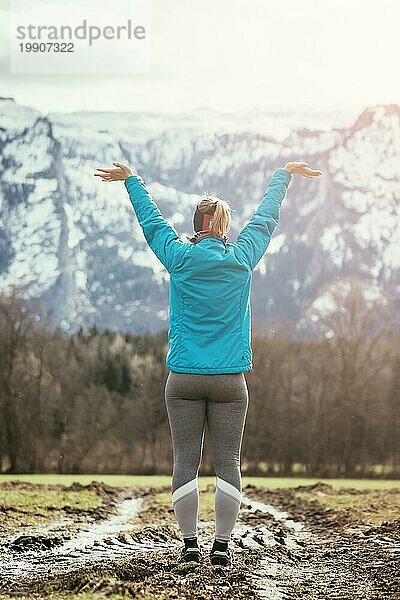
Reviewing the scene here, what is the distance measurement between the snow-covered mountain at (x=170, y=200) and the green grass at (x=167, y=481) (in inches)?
47.3

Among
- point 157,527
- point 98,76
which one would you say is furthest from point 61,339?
point 157,527

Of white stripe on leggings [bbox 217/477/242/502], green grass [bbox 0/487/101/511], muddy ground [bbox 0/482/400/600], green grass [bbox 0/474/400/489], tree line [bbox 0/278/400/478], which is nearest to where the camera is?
muddy ground [bbox 0/482/400/600]

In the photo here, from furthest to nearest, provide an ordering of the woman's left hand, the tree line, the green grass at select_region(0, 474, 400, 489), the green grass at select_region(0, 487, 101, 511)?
1. the tree line
2. the green grass at select_region(0, 474, 400, 489)
3. the green grass at select_region(0, 487, 101, 511)
4. the woman's left hand

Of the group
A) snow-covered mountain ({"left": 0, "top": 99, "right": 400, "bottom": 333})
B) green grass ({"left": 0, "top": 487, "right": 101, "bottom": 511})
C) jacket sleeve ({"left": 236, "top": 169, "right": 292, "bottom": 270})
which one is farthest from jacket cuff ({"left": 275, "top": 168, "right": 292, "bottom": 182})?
snow-covered mountain ({"left": 0, "top": 99, "right": 400, "bottom": 333})

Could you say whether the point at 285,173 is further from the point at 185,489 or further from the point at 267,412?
the point at 267,412

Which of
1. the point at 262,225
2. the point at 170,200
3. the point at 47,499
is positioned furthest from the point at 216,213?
the point at 170,200

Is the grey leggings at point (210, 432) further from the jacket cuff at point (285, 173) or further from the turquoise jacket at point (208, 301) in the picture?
the jacket cuff at point (285, 173)

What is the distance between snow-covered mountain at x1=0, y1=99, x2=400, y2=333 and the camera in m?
7.70

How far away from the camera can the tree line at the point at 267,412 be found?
25.1 feet

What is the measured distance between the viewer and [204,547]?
13.4ft

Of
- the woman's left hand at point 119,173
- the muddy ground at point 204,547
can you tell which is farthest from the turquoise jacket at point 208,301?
the muddy ground at point 204,547

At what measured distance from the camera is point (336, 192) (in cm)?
787

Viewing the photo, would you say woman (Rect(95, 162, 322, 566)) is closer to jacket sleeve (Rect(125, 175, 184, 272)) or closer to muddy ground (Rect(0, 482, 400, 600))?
jacket sleeve (Rect(125, 175, 184, 272))

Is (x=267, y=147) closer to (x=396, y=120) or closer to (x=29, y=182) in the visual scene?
(x=396, y=120)
